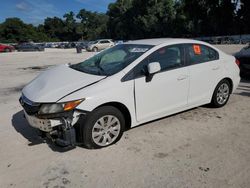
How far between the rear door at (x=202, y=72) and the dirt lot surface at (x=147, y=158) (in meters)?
0.45

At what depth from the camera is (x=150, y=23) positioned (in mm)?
63438

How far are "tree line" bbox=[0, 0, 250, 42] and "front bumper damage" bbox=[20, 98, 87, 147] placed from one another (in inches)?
988

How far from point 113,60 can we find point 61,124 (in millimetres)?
A: 1709

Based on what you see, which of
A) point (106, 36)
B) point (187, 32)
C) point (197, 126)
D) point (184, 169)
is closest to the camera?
point (184, 169)

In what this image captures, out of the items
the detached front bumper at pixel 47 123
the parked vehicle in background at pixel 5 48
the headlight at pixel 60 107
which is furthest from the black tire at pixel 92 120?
the parked vehicle in background at pixel 5 48

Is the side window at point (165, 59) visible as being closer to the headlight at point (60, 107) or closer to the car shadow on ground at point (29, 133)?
the headlight at point (60, 107)

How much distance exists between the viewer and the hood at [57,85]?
13.5 feet

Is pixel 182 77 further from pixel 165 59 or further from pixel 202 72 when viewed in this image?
pixel 202 72

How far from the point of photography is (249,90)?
7836mm

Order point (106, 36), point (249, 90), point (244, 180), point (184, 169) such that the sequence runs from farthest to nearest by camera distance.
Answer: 1. point (106, 36)
2. point (249, 90)
3. point (184, 169)
4. point (244, 180)

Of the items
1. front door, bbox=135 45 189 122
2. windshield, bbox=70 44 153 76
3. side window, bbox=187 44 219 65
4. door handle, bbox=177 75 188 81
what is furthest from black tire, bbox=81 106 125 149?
side window, bbox=187 44 219 65

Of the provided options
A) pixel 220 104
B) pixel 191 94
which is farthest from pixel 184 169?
pixel 220 104

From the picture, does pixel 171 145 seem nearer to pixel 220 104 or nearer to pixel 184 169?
pixel 184 169

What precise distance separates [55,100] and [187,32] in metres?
59.9
